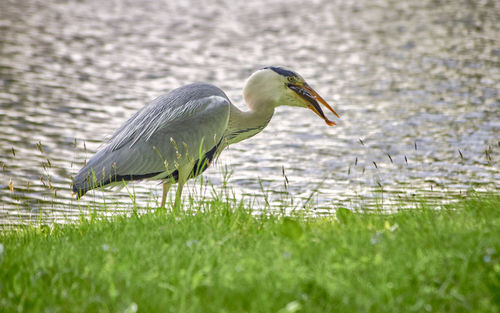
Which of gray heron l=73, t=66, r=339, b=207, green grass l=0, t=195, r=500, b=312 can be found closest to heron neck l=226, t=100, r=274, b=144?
gray heron l=73, t=66, r=339, b=207

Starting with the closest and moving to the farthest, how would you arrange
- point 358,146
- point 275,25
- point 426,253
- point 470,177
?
point 426,253 < point 470,177 < point 358,146 < point 275,25

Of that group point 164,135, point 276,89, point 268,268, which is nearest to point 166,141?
point 164,135

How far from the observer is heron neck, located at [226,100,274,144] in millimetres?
6848

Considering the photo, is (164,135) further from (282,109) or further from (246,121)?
(282,109)

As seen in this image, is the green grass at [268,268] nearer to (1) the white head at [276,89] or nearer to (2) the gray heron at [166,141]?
(2) the gray heron at [166,141]

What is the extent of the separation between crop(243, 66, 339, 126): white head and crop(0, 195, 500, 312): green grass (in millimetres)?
2168

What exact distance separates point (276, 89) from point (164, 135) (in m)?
1.29

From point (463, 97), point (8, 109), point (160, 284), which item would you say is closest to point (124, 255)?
point (160, 284)

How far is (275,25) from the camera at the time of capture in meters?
22.5

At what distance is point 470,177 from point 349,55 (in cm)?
959

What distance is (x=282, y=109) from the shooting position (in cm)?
1302

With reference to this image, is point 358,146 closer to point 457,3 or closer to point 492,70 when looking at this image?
point 492,70

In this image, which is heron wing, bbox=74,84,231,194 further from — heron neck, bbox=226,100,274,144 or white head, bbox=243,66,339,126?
white head, bbox=243,66,339,126

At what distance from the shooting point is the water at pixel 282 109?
851 cm
